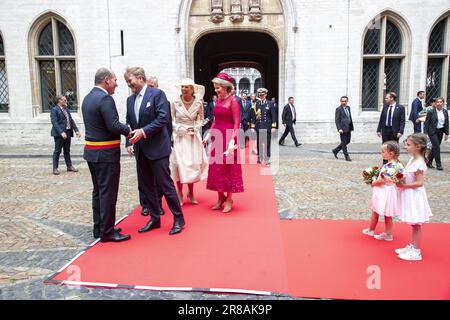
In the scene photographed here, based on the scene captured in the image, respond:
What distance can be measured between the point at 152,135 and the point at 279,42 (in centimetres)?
1012

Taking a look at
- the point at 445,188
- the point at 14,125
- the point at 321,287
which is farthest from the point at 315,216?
the point at 14,125

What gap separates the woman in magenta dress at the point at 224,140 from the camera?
5.05 m

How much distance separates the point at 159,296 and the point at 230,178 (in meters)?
2.50

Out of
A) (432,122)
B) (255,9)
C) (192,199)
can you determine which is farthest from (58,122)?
(432,122)

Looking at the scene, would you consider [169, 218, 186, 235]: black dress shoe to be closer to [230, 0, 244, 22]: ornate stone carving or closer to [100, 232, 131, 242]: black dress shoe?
[100, 232, 131, 242]: black dress shoe

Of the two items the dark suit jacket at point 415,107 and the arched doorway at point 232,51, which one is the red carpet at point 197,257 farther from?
the arched doorway at point 232,51

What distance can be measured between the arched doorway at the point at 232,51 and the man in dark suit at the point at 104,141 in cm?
1330

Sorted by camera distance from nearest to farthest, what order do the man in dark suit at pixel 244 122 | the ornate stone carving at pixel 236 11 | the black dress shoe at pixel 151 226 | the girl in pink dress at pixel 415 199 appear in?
1. the girl in pink dress at pixel 415 199
2. the black dress shoe at pixel 151 226
3. the man in dark suit at pixel 244 122
4. the ornate stone carving at pixel 236 11

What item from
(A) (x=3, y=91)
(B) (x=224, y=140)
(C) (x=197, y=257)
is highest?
(A) (x=3, y=91)

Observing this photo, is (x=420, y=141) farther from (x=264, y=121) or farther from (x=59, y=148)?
(x=59, y=148)

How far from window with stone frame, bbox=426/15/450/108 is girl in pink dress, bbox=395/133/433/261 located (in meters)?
11.2

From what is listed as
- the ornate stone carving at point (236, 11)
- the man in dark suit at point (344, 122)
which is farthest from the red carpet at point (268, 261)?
the ornate stone carving at point (236, 11)

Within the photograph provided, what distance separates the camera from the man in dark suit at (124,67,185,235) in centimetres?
417

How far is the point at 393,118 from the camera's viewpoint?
25.7 feet
